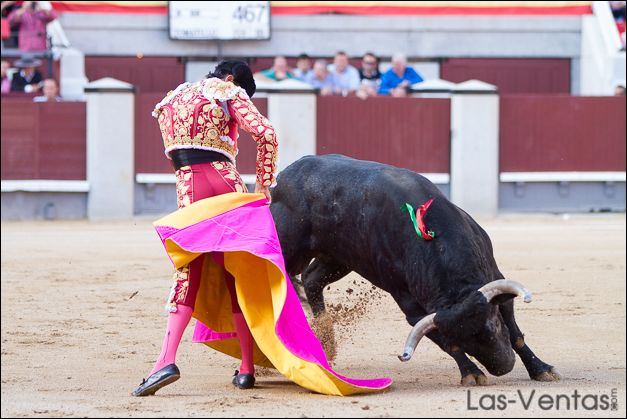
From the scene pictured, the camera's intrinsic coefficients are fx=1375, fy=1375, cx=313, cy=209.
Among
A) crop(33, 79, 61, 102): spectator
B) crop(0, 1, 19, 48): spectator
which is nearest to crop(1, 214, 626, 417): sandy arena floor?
crop(33, 79, 61, 102): spectator

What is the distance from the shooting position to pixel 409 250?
4680 mm

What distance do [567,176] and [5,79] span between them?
5523 mm

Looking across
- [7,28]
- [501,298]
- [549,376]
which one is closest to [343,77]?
[7,28]

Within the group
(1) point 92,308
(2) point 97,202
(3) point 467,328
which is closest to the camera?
(3) point 467,328

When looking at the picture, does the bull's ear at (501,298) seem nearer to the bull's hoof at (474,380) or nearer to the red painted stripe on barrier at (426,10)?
the bull's hoof at (474,380)

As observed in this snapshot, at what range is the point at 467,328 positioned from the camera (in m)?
4.49

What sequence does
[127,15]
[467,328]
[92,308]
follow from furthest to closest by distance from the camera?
[127,15] → [92,308] → [467,328]

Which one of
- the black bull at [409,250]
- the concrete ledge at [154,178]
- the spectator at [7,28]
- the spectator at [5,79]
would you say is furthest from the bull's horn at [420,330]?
the spectator at [7,28]

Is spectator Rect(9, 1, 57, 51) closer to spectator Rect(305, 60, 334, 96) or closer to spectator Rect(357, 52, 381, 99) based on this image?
spectator Rect(305, 60, 334, 96)

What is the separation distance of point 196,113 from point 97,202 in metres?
8.32

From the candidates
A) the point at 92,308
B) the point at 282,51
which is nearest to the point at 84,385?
the point at 92,308

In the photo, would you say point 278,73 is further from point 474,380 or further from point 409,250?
point 474,380

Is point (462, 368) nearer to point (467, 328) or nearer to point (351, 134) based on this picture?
point (467, 328)

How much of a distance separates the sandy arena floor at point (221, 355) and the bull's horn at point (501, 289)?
1.03 feet
